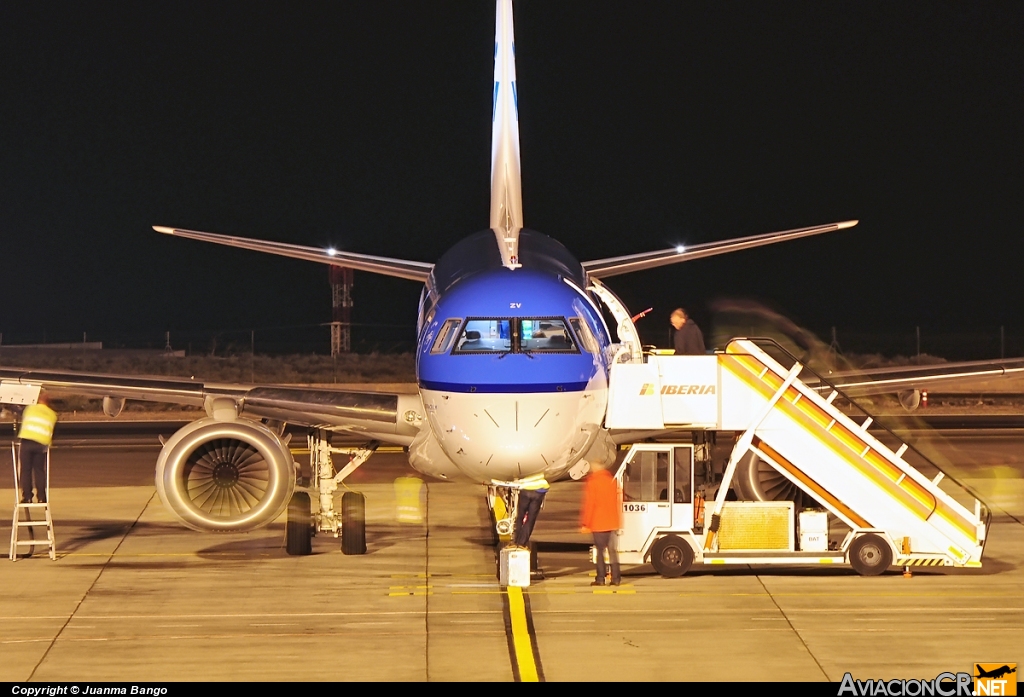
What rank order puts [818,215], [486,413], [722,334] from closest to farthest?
[486,413] < [722,334] < [818,215]

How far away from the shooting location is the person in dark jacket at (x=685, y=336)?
725 inches

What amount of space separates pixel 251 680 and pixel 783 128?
4601 inches

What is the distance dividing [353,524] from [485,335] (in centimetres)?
401

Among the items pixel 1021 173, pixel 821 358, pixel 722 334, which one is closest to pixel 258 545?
pixel 821 358

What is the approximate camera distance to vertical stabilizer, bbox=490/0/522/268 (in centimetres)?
2055

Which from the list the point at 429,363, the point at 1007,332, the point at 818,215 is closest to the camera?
the point at 429,363

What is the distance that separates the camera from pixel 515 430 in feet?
49.1

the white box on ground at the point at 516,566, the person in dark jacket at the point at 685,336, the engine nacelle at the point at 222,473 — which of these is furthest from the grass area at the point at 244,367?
the white box on ground at the point at 516,566

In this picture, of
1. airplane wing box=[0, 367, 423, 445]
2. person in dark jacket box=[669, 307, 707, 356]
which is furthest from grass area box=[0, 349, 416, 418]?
person in dark jacket box=[669, 307, 707, 356]

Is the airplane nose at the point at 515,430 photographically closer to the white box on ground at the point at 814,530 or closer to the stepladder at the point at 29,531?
the white box on ground at the point at 814,530

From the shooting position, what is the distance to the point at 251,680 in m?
12.1

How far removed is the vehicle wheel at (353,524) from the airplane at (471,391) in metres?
0.07

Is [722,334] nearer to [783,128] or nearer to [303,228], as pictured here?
[783,128]

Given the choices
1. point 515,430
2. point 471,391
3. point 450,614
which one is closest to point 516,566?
point 450,614
